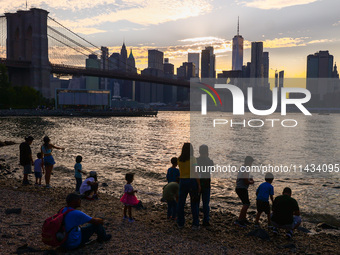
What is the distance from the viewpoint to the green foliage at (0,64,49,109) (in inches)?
2771

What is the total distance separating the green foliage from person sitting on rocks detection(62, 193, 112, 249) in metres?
74.2

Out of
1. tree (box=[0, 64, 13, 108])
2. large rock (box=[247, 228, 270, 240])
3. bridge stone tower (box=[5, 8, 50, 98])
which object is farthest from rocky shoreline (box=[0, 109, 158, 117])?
large rock (box=[247, 228, 270, 240])

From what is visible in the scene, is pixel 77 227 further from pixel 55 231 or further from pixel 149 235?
pixel 149 235

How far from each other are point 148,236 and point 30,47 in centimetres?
9400

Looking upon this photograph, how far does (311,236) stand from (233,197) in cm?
432

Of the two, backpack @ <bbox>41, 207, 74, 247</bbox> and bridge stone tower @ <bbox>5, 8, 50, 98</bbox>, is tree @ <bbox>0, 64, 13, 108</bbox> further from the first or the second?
backpack @ <bbox>41, 207, 74, 247</bbox>

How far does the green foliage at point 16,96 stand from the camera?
2771 inches

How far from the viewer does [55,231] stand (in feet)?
17.9

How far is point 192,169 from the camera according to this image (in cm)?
671

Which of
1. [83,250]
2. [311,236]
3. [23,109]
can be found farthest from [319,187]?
[23,109]

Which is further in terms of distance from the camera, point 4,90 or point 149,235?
point 4,90

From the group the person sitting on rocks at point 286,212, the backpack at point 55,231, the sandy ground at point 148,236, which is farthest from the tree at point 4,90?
the person sitting on rocks at point 286,212

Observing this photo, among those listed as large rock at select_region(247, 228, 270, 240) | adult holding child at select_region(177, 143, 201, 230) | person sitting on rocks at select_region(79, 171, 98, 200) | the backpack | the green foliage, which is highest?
the green foliage

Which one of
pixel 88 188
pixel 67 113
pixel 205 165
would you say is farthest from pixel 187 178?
pixel 67 113
